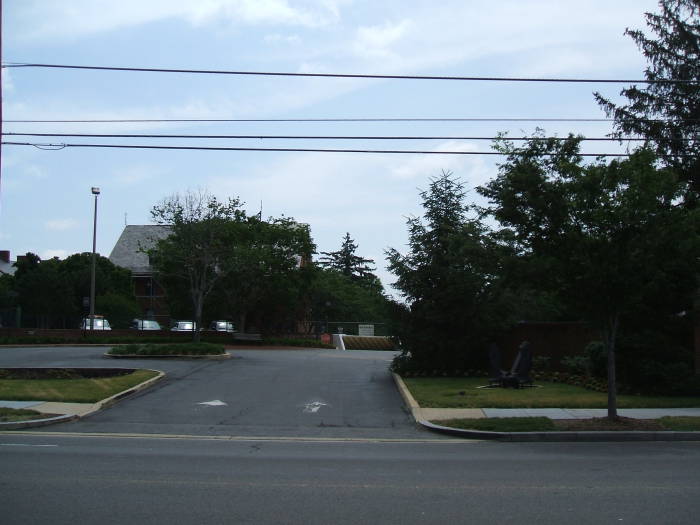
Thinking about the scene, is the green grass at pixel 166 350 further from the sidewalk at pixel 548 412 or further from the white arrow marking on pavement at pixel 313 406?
the sidewalk at pixel 548 412

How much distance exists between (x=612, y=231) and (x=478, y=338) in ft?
34.4

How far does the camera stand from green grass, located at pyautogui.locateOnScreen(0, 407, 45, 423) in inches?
577

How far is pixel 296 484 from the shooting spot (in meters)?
A: 8.84

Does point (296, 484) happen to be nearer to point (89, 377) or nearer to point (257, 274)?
point (89, 377)

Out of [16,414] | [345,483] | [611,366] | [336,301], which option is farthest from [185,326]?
[345,483]

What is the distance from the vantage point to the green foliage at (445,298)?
23.6 meters

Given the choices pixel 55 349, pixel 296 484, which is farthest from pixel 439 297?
pixel 55 349

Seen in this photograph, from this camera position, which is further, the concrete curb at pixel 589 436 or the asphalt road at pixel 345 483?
the concrete curb at pixel 589 436

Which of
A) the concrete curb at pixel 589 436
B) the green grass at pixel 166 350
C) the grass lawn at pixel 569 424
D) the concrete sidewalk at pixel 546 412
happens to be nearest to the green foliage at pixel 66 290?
the green grass at pixel 166 350

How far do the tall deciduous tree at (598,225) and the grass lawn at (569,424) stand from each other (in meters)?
0.48

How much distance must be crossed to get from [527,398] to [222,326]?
33623 millimetres

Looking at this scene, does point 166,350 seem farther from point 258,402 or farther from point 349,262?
point 349,262

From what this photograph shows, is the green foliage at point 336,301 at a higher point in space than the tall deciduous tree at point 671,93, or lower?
lower

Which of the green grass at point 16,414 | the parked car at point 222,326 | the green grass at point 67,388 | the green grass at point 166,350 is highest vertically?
the parked car at point 222,326
